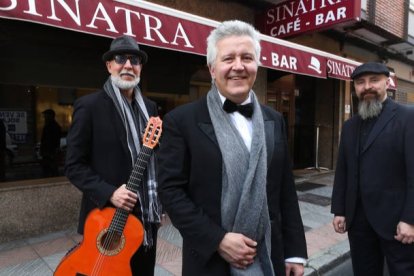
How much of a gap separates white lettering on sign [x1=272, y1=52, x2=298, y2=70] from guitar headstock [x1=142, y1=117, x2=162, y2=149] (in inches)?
147

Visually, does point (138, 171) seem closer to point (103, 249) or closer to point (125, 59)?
point (103, 249)

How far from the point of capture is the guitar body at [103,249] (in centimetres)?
226

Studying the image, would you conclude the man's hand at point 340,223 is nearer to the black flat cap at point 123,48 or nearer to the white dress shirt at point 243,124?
the white dress shirt at point 243,124

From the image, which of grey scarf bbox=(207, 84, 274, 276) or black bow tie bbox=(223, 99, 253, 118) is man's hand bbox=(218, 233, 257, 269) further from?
black bow tie bbox=(223, 99, 253, 118)

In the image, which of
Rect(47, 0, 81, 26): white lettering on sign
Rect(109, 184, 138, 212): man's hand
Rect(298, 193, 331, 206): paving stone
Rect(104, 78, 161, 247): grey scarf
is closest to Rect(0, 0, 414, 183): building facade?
Rect(47, 0, 81, 26): white lettering on sign

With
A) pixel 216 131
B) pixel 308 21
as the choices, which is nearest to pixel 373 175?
pixel 216 131

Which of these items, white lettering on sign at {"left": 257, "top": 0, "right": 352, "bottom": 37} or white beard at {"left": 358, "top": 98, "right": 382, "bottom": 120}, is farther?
white lettering on sign at {"left": 257, "top": 0, "right": 352, "bottom": 37}

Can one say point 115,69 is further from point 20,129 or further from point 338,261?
point 338,261

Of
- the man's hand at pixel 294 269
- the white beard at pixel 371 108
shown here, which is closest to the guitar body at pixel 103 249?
the man's hand at pixel 294 269

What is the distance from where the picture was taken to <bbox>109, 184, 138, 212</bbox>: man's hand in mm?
2279

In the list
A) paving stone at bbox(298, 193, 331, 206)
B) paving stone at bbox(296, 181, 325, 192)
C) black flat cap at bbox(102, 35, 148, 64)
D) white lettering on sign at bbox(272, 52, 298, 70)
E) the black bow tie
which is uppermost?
white lettering on sign at bbox(272, 52, 298, 70)

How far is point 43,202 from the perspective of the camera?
188 inches

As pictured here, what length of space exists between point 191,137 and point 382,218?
1815 millimetres

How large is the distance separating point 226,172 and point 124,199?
901 mm
